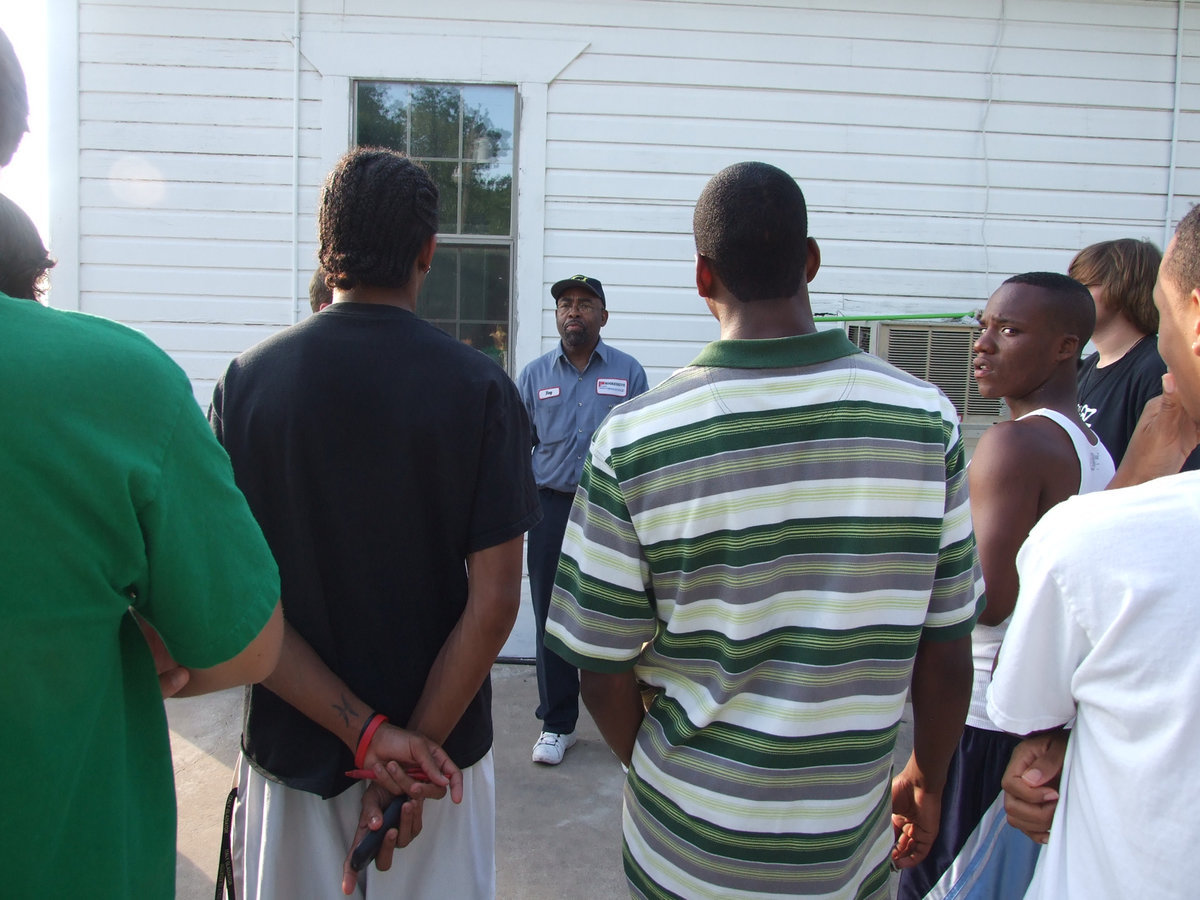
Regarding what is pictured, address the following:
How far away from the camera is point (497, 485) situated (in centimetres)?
155

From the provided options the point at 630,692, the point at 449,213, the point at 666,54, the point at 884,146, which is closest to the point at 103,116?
the point at 449,213

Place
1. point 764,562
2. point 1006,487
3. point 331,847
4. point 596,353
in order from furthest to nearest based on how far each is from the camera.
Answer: point 596,353
point 1006,487
point 331,847
point 764,562

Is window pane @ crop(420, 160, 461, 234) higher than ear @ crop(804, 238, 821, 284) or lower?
higher

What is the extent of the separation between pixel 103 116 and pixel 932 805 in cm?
533

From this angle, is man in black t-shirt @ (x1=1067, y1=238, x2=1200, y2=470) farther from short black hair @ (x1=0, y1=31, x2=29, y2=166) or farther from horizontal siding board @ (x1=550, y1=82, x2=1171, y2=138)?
short black hair @ (x1=0, y1=31, x2=29, y2=166)

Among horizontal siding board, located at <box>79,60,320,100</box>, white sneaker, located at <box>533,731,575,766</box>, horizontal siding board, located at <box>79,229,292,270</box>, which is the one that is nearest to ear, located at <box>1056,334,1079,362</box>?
white sneaker, located at <box>533,731,575,766</box>

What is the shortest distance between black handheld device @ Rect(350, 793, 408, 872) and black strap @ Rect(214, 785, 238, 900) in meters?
0.29

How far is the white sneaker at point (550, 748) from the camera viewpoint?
3688mm

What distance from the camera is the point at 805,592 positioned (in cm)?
130

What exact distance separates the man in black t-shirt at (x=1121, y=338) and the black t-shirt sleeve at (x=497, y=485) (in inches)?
90.1

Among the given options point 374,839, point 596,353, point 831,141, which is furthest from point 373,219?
point 831,141

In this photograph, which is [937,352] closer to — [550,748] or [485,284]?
[485,284]

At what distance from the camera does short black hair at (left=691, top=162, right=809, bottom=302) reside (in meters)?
1.33

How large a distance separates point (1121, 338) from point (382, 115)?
13.0ft
